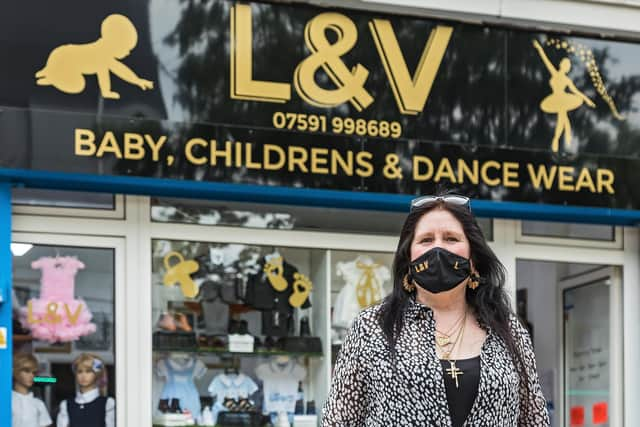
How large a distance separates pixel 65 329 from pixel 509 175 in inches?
122

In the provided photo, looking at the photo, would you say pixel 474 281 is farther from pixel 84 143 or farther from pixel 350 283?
pixel 350 283

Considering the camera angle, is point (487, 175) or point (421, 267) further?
point (487, 175)

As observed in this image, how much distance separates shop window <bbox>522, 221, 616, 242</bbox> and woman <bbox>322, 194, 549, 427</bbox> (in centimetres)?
510

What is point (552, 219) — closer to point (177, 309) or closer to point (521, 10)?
point (521, 10)

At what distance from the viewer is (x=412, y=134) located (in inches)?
331

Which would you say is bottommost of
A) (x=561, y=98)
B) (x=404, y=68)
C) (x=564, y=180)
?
(x=564, y=180)

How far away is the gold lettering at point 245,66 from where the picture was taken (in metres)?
8.07

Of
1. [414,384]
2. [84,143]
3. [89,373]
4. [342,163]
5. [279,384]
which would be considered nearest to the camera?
[414,384]

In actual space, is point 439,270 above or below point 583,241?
below

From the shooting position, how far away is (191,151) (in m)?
7.82

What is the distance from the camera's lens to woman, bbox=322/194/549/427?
11.9 feet

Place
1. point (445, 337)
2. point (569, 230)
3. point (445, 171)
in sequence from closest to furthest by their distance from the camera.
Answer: point (445, 337), point (445, 171), point (569, 230)

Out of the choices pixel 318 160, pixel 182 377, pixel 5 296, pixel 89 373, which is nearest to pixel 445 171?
pixel 318 160

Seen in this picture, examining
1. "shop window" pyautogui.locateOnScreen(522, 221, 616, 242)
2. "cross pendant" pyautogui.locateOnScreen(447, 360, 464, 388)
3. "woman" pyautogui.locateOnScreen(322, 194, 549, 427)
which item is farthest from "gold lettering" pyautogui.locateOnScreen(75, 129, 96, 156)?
"cross pendant" pyautogui.locateOnScreen(447, 360, 464, 388)
